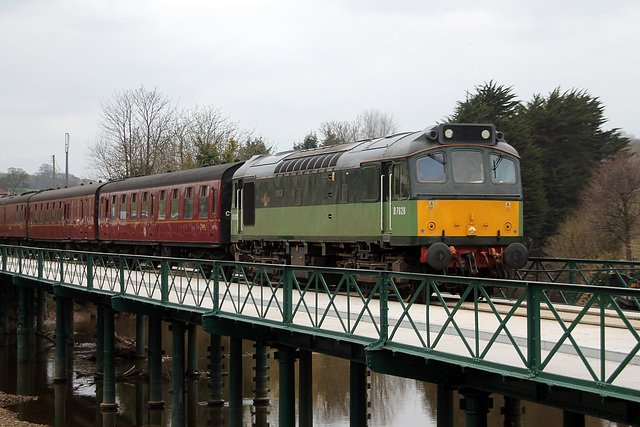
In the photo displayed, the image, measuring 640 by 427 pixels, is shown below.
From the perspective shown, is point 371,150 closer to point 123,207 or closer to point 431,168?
point 431,168

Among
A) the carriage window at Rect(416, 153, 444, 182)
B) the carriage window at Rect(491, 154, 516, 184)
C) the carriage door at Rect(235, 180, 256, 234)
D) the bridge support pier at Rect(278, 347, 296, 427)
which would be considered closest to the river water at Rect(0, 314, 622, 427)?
the carriage door at Rect(235, 180, 256, 234)

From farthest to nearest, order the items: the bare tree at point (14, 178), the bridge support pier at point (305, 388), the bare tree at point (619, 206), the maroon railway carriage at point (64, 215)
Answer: the bare tree at point (14, 178)
the bare tree at point (619, 206)
the maroon railway carriage at point (64, 215)
the bridge support pier at point (305, 388)

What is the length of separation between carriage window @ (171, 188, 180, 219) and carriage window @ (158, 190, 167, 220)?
1.89 feet

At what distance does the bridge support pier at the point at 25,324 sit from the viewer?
28.4 metres

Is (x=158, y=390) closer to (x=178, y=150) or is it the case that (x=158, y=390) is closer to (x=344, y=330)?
(x=344, y=330)

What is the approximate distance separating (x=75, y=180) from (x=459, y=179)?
12208 cm

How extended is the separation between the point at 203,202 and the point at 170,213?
241cm

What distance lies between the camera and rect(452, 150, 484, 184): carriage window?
14.3 m

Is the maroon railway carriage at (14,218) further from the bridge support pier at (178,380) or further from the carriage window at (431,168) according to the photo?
the carriage window at (431,168)

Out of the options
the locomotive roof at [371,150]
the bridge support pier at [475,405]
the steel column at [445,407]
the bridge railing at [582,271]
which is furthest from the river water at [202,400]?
the bridge support pier at [475,405]

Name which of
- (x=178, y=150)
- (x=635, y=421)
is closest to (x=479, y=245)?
(x=635, y=421)

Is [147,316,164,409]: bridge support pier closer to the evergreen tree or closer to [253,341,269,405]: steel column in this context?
[253,341,269,405]: steel column

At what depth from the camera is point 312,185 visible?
1739cm

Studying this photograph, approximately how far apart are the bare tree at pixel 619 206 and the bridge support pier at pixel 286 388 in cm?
2871
